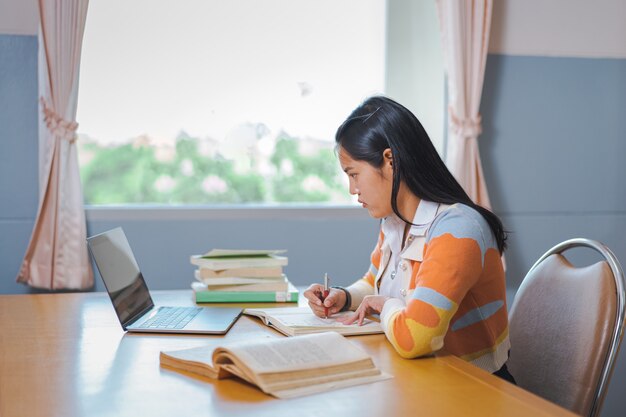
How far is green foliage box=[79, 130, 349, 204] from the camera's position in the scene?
120 inches

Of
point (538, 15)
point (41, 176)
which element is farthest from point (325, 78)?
point (41, 176)

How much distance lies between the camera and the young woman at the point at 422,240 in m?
1.56

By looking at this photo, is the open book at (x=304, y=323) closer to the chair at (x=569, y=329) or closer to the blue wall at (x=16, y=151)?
the chair at (x=569, y=329)

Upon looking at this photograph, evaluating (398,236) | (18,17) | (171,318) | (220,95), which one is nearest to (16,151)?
(18,17)

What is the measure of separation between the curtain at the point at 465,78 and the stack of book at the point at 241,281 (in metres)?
1.31

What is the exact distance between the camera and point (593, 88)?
342cm

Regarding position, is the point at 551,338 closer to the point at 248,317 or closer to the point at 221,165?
the point at 248,317

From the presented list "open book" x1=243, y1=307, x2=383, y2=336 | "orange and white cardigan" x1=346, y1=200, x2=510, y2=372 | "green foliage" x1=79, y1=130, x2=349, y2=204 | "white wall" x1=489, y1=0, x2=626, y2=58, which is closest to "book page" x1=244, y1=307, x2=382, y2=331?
"open book" x1=243, y1=307, x2=383, y2=336

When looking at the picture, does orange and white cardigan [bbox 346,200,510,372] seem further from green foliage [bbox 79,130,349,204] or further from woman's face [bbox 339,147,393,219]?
green foliage [bbox 79,130,349,204]

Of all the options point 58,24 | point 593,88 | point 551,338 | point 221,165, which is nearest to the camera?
point 551,338

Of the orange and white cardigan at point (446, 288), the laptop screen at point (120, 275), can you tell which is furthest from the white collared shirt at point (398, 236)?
the laptop screen at point (120, 275)

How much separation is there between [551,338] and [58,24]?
6.60 feet

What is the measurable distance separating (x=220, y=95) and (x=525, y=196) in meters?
1.39

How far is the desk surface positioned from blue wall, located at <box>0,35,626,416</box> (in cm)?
135
